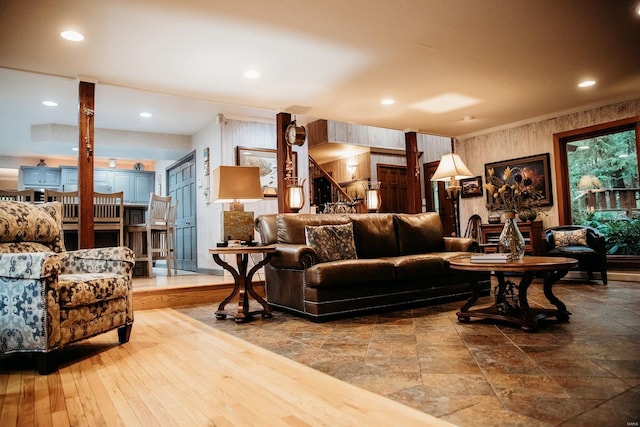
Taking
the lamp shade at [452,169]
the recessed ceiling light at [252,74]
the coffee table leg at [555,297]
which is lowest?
the coffee table leg at [555,297]

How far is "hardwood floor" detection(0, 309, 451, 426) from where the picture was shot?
1610mm

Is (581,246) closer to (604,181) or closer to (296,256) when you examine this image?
(604,181)

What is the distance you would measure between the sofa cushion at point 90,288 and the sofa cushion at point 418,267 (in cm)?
235

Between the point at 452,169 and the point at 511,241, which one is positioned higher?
the point at 452,169

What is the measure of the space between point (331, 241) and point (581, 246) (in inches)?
148

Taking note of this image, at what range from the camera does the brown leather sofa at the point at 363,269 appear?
3549 mm

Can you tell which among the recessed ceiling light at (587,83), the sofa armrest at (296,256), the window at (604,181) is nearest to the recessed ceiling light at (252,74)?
the sofa armrest at (296,256)

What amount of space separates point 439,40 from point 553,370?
3130 millimetres

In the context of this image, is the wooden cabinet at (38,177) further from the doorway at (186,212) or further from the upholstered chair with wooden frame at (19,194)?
the upholstered chair with wooden frame at (19,194)

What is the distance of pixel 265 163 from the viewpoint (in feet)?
23.6

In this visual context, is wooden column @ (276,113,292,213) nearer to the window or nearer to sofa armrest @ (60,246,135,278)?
sofa armrest @ (60,246,135,278)

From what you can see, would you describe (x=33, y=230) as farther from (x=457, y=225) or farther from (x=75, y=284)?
(x=457, y=225)

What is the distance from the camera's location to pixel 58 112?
643 cm

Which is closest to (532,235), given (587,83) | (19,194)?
(587,83)
